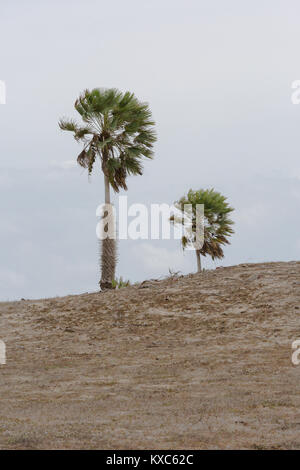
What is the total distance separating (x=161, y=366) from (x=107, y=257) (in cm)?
1203

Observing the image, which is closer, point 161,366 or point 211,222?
point 161,366

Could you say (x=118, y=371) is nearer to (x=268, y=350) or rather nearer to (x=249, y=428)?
(x=268, y=350)

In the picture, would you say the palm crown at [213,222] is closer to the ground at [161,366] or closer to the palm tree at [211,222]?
the palm tree at [211,222]

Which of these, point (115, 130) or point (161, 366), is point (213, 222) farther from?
point (161, 366)

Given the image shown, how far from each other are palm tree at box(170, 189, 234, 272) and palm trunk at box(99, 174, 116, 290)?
6.75 meters

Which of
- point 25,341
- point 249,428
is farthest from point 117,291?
point 249,428

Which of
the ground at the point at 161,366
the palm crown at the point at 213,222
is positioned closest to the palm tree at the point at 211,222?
the palm crown at the point at 213,222

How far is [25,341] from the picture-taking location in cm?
1717

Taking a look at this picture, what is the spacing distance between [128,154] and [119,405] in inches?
668

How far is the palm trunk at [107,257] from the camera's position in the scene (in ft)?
82.2

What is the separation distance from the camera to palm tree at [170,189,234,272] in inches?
1196

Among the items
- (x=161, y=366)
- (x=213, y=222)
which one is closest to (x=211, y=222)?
(x=213, y=222)

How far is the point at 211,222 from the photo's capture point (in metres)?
30.8
